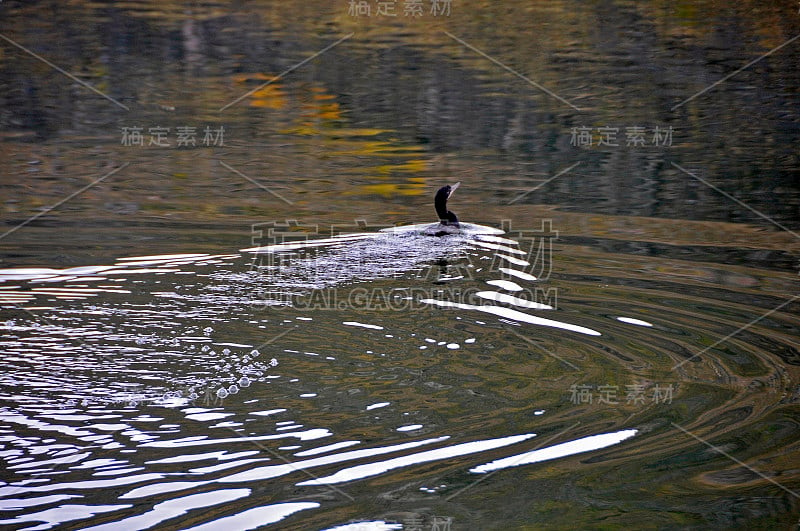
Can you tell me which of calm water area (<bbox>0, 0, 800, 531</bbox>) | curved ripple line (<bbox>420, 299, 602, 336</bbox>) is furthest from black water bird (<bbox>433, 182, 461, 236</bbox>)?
curved ripple line (<bbox>420, 299, 602, 336</bbox>)

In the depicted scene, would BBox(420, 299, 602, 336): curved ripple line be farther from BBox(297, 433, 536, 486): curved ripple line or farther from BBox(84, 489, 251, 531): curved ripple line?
BBox(84, 489, 251, 531): curved ripple line

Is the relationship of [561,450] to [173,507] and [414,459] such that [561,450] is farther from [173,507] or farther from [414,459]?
[173,507]

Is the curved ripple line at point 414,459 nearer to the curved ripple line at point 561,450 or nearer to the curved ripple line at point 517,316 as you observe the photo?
the curved ripple line at point 561,450

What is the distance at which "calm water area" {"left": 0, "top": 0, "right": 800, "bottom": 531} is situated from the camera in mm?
3988

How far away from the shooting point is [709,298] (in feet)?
22.2

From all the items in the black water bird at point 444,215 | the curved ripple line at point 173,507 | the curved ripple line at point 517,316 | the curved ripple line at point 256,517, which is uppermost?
the black water bird at point 444,215

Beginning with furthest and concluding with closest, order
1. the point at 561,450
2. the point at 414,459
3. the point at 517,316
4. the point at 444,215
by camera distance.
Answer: the point at 444,215 → the point at 517,316 → the point at 561,450 → the point at 414,459

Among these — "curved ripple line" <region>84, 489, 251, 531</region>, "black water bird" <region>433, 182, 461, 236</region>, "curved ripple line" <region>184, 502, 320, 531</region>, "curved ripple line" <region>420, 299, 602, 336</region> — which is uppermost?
"black water bird" <region>433, 182, 461, 236</region>

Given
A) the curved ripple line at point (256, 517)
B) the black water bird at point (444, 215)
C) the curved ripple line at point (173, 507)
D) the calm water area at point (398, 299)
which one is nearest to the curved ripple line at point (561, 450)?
the calm water area at point (398, 299)

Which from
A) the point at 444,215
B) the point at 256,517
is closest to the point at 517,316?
the point at 444,215

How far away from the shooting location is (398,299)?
21.2 ft

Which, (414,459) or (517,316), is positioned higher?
(517,316)

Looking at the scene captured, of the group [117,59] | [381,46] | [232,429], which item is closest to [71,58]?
[117,59]

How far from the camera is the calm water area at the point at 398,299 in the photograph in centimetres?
399
